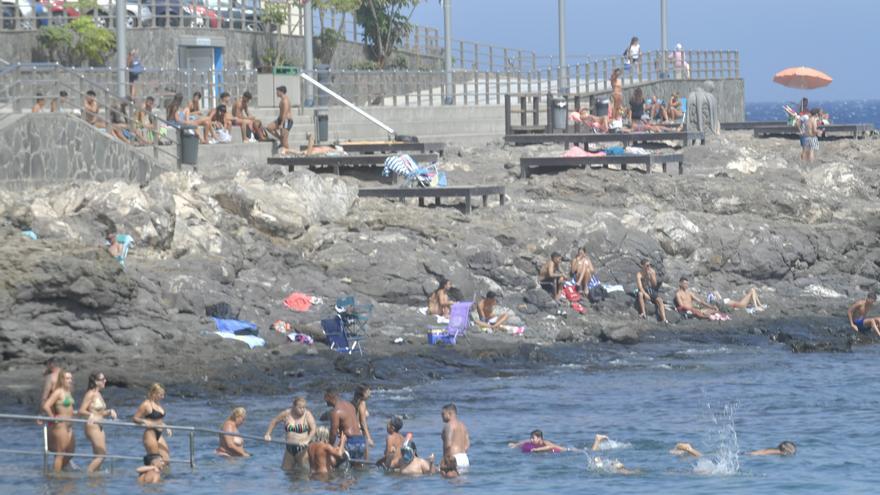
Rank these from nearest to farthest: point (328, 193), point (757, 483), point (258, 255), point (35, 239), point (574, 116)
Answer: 1. point (757, 483)
2. point (35, 239)
3. point (258, 255)
4. point (328, 193)
5. point (574, 116)

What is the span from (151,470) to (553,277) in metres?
11.1

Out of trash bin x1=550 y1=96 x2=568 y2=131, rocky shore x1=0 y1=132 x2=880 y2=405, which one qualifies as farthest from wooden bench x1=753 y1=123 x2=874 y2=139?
rocky shore x1=0 y1=132 x2=880 y2=405

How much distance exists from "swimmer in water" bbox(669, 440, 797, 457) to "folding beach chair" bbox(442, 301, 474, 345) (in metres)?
5.11

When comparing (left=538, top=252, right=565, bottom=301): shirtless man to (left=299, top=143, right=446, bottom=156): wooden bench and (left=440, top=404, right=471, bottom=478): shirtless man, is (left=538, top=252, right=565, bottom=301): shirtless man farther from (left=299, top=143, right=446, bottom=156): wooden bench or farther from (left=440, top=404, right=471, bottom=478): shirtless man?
(left=440, top=404, right=471, bottom=478): shirtless man

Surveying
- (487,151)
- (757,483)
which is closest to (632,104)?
(487,151)

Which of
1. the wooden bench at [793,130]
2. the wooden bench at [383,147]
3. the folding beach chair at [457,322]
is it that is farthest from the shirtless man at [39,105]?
the wooden bench at [793,130]

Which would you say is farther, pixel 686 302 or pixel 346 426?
pixel 686 302

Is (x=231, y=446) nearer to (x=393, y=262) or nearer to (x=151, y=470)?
(x=151, y=470)

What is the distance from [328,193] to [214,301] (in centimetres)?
450

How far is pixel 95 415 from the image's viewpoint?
57.7 feet

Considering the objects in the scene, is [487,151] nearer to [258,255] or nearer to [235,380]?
[258,255]

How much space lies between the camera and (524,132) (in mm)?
38125

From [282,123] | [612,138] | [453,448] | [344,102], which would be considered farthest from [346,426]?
[612,138]

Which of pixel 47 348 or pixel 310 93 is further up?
pixel 310 93
